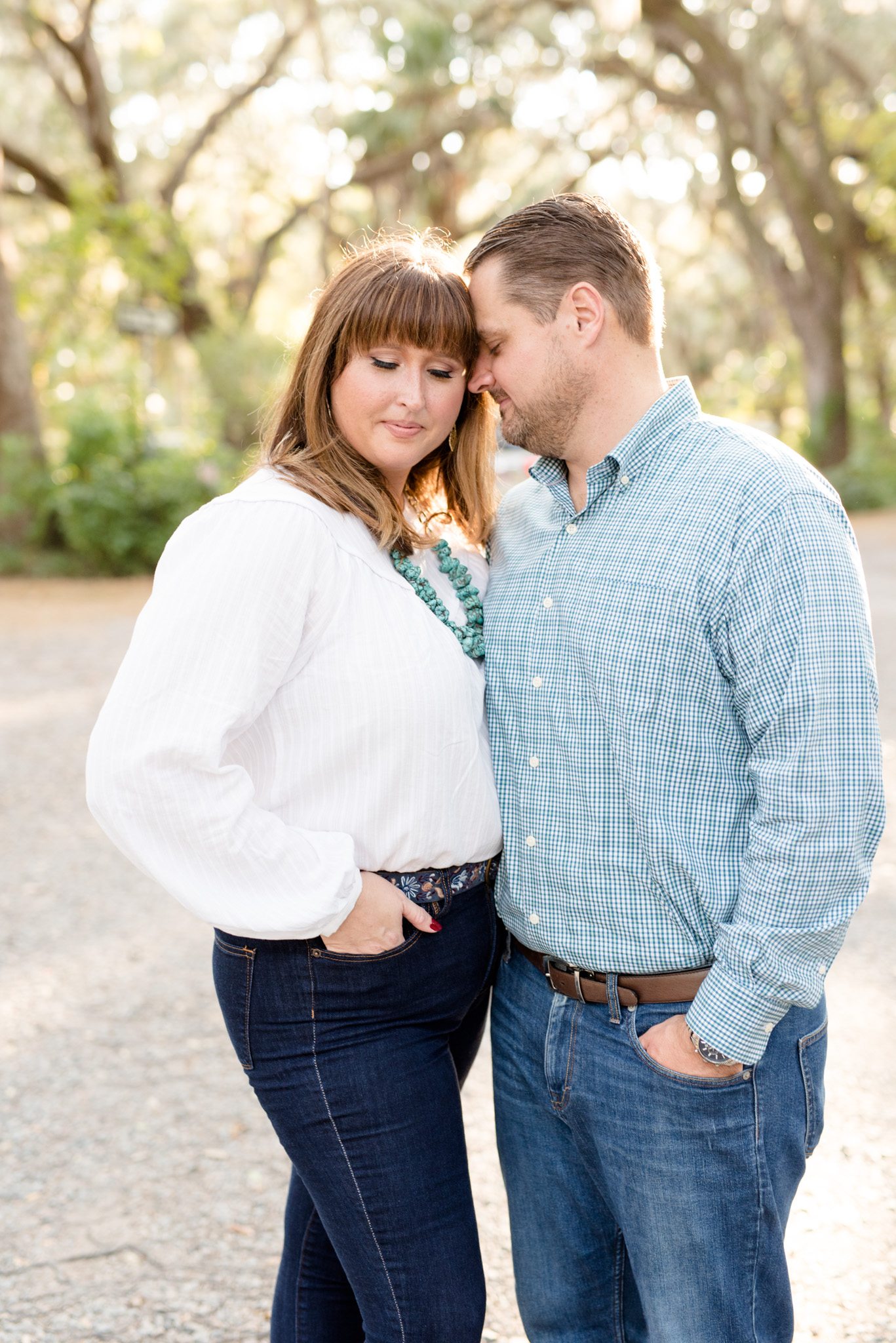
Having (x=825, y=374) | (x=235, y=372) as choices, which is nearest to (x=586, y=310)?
(x=235, y=372)

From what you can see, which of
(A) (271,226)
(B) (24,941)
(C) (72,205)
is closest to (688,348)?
(A) (271,226)

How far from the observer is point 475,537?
7.58ft

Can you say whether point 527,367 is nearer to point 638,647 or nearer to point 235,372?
point 638,647

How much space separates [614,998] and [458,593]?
784 mm

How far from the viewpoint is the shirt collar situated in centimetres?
189

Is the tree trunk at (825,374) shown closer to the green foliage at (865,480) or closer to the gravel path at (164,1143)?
the green foliage at (865,480)

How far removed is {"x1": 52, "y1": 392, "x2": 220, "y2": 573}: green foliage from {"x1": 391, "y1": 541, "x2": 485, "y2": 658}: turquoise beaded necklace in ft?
36.4

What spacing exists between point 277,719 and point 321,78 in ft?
69.4

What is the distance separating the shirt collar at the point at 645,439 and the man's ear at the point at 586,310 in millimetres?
167

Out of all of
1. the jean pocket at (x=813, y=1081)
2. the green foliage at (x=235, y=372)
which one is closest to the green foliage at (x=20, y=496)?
the green foliage at (x=235, y=372)

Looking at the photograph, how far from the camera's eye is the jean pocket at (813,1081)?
1795mm

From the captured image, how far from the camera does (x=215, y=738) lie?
1.63 meters

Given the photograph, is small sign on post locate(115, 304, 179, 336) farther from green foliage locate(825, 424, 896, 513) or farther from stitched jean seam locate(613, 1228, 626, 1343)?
stitched jean seam locate(613, 1228, 626, 1343)

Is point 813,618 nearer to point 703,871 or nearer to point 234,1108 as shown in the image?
point 703,871
